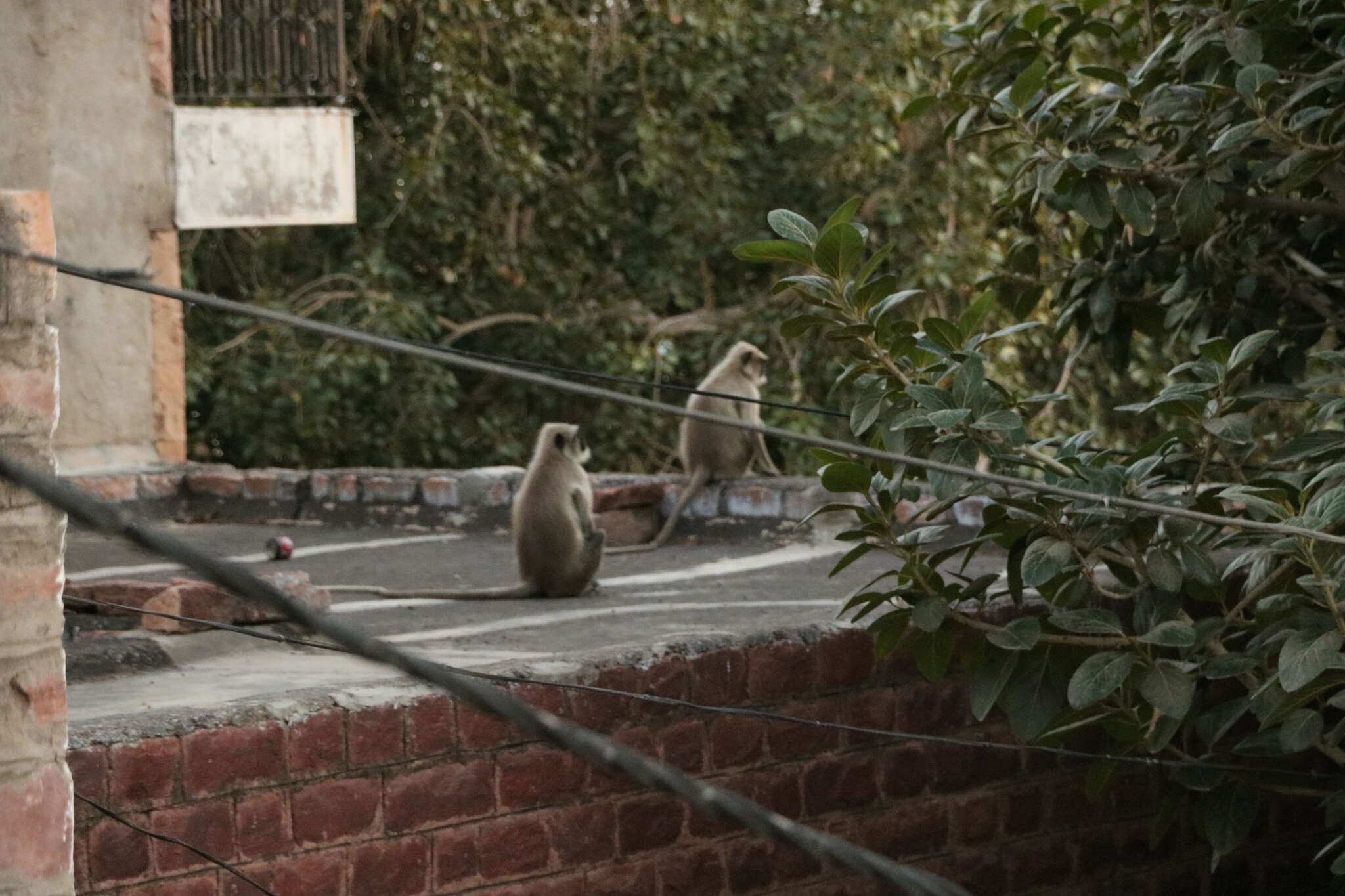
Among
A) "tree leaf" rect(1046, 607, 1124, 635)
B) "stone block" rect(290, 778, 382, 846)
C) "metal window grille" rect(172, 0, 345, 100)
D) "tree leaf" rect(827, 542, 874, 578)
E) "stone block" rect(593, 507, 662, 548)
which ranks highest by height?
"metal window grille" rect(172, 0, 345, 100)

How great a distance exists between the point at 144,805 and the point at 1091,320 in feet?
9.72

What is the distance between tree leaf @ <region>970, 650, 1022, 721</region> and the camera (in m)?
3.75

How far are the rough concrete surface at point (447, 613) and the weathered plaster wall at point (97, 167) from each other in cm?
89

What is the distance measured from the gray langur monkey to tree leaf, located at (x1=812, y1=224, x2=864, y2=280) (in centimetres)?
254

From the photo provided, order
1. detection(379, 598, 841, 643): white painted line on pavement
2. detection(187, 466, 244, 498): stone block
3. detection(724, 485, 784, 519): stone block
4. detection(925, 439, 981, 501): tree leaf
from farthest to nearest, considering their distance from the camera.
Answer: detection(187, 466, 244, 498): stone block, detection(724, 485, 784, 519): stone block, detection(379, 598, 841, 643): white painted line on pavement, detection(925, 439, 981, 501): tree leaf

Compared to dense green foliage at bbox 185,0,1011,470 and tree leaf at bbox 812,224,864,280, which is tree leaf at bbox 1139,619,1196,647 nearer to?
tree leaf at bbox 812,224,864,280

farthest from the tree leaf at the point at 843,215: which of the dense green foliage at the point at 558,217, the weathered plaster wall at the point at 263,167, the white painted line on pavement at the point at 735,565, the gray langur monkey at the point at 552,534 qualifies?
the dense green foliage at the point at 558,217

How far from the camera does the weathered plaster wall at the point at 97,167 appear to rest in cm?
830

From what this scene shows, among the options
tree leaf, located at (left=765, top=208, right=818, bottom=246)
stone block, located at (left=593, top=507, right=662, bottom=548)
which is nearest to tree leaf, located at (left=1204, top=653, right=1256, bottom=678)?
tree leaf, located at (left=765, top=208, right=818, bottom=246)

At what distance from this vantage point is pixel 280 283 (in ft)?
41.5

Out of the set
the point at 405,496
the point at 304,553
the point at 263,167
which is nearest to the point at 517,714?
the point at 304,553

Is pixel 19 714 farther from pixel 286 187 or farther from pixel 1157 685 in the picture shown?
pixel 286 187

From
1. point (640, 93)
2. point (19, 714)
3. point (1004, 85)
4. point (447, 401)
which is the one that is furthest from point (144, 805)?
point (640, 93)

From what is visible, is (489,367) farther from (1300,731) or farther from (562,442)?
(562,442)
